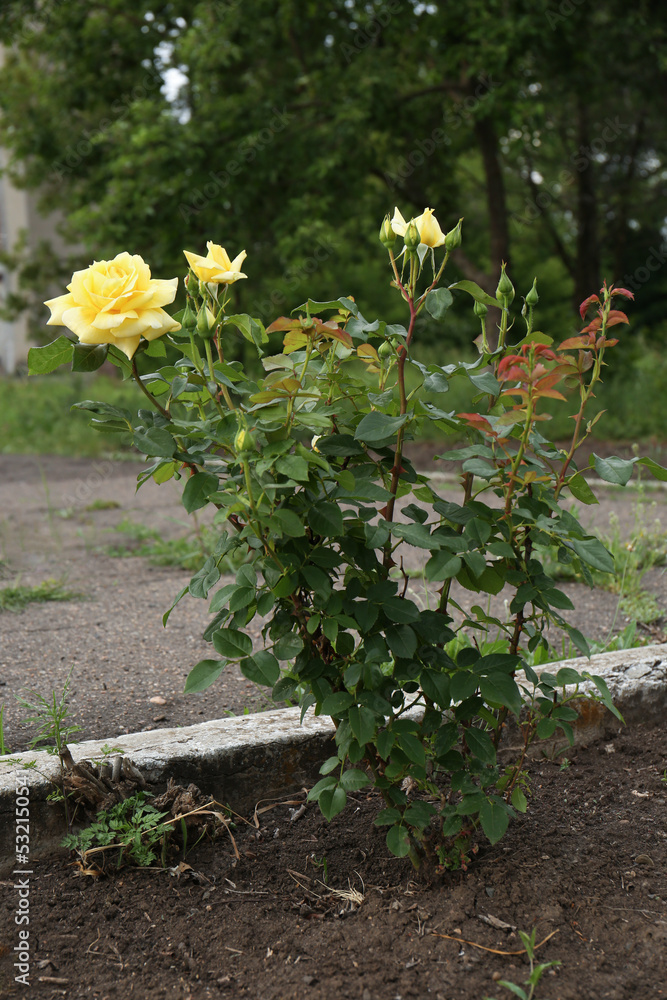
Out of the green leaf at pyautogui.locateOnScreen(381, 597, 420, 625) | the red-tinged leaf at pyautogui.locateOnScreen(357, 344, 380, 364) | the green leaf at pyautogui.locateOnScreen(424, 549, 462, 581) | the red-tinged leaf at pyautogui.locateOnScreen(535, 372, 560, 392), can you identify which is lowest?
the green leaf at pyautogui.locateOnScreen(381, 597, 420, 625)

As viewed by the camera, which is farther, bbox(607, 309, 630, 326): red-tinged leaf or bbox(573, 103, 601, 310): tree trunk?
bbox(573, 103, 601, 310): tree trunk

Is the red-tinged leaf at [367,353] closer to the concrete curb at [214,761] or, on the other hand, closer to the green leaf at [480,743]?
the green leaf at [480,743]

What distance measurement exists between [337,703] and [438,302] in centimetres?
67

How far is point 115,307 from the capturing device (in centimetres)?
118

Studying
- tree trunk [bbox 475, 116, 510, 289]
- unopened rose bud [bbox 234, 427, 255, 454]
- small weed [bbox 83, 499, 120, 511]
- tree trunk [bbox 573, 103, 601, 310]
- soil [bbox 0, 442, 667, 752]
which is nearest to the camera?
unopened rose bud [bbox 234, 427, 255, 454]

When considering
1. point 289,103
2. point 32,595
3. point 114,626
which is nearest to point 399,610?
point 114,626

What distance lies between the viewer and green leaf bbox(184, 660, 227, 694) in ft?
4.26

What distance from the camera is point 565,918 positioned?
55.4 inches

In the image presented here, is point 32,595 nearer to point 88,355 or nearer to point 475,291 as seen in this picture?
point 88,355

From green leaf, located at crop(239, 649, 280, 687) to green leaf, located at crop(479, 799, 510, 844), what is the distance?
44 centimetres

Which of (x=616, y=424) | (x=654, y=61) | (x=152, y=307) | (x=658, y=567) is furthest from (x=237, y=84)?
(x=152, y=307)

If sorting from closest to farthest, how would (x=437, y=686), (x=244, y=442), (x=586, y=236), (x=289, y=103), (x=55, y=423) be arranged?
(x=244, y=442) < (x=437, y=686) < (x=289, y=103) < (x=55, y=423) < (x=586, y=236)

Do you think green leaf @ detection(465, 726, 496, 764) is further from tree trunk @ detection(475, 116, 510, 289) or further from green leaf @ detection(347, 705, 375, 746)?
tree trunk @ detection(475, 116, 510, 289)

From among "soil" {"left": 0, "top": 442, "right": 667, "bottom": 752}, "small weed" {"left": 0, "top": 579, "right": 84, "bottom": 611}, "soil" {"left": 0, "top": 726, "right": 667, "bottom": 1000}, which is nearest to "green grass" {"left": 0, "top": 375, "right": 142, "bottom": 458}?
"soil" {"left": 0, "top": 442, "right": 667, "bottom": 752}
